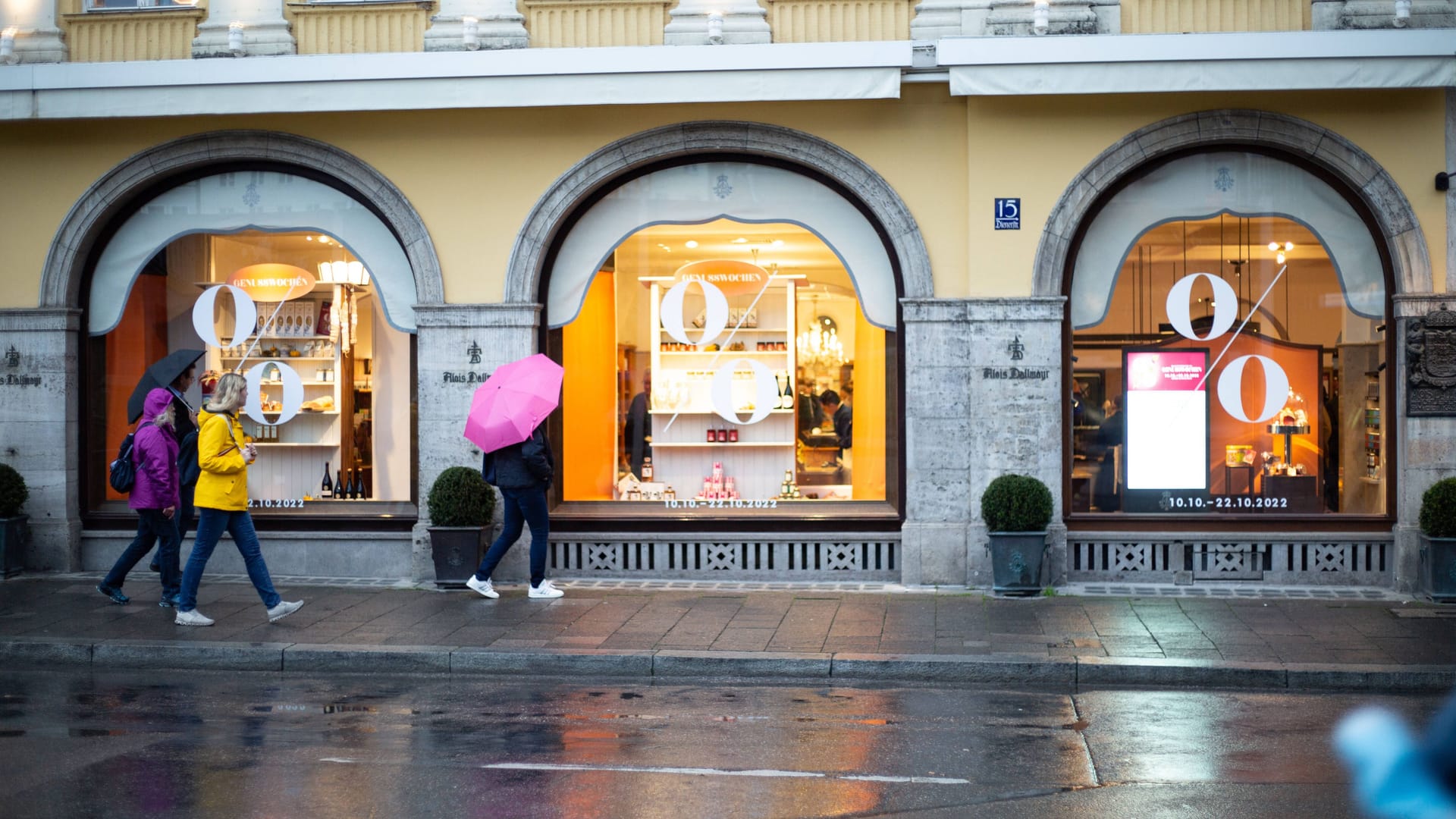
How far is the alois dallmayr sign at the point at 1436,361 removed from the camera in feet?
38.0

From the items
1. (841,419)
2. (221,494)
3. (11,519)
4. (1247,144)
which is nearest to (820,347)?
(841,419)

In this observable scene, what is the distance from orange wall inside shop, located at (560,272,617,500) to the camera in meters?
13.0

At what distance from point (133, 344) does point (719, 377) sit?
19.3ft

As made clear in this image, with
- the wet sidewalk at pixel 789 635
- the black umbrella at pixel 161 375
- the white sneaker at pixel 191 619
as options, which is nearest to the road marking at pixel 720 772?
the wet sidewalk at pixel 789 635

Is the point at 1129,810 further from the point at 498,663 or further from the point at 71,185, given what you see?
the point at 71,185

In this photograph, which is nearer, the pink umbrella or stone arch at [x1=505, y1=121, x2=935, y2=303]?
the pink umbrella

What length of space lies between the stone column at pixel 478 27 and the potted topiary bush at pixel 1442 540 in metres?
8.78

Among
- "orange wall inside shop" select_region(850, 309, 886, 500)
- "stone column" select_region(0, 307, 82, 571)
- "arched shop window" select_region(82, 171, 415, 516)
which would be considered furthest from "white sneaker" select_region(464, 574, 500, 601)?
"stone column" select_region(0, 307, 82, 571)

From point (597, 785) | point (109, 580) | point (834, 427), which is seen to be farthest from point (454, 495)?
point (597, 785)

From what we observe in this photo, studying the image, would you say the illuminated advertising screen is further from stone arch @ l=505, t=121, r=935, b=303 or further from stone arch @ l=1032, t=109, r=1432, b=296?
stone arch @ l=505, t=121, r=935, b=303

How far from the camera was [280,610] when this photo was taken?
33.9 ft

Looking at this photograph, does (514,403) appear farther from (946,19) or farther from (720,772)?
(720,772)

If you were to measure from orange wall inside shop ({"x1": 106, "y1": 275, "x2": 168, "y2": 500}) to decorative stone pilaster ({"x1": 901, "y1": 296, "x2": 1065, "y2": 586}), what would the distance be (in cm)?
741

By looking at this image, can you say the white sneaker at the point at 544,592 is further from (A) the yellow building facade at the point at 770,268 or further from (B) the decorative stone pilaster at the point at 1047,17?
(B) the decorative stone pilaster at the point at 1047,17
